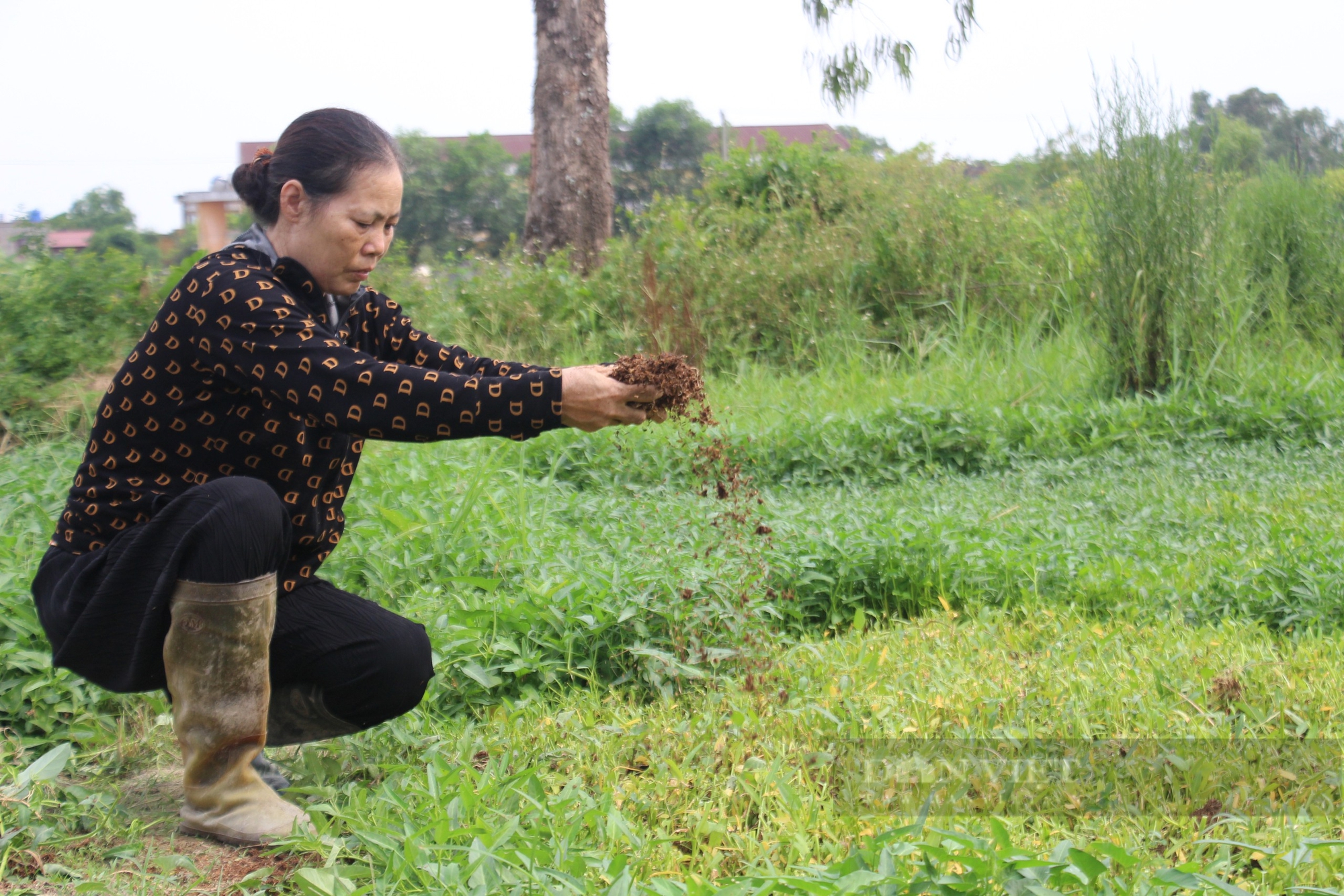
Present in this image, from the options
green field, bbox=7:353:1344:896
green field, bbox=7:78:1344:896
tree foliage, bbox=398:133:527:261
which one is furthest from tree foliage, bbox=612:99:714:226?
green field, bbox=7:353:1344:896

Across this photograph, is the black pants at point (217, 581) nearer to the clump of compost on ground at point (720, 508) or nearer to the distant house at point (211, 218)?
the clump of compost on ground at point (720, 508)

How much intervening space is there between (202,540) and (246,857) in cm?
63

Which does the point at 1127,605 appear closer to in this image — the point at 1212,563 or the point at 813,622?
the point at 1212,563

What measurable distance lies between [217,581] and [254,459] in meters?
0.31

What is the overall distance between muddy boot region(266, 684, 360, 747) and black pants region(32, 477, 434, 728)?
22 mm

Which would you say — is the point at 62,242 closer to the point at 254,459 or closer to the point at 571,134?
the point at 571,134

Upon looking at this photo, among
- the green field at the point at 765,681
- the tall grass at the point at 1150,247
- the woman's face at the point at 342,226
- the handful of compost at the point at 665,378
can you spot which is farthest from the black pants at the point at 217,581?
the tall grass at the point at 1150,247

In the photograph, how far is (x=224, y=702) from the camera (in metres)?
2.08

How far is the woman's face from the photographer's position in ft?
7.04

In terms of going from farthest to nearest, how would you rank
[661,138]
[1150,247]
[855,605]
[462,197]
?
[661,138] → [462,197] → [1150,247] → [855,605]

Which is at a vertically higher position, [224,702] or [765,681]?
[224,702]

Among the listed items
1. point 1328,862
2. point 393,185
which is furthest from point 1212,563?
point 393,185

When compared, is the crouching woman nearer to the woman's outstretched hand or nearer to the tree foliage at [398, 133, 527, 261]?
the woman's outstretched hand

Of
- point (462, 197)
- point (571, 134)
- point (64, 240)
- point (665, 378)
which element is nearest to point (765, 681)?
point (665, 378)
